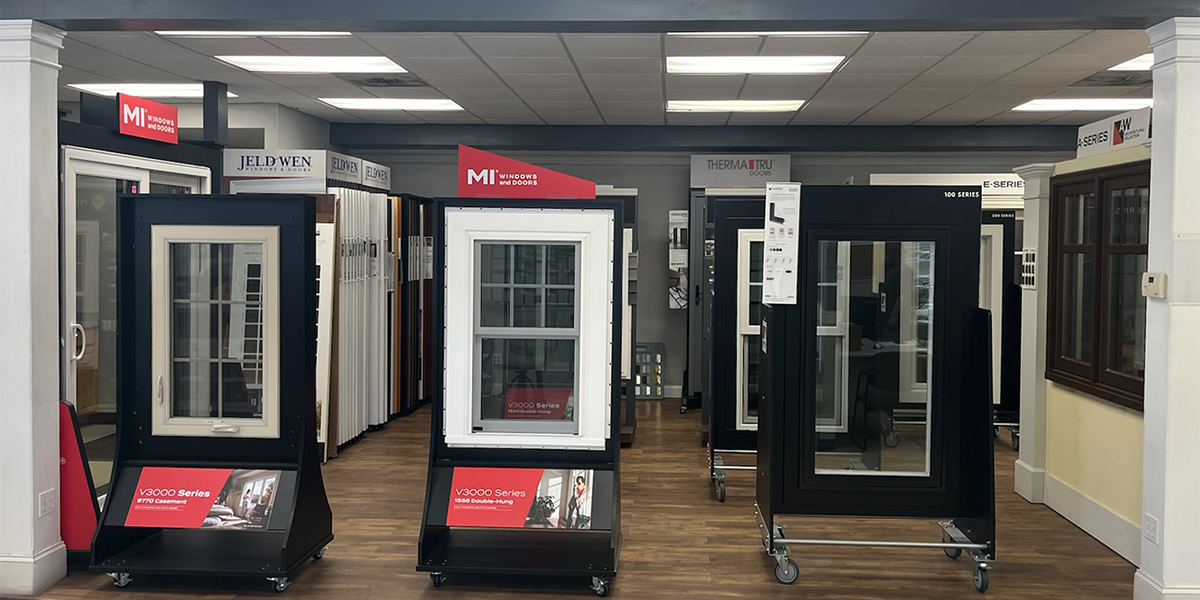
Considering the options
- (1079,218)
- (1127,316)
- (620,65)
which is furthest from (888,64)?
(1127,316)

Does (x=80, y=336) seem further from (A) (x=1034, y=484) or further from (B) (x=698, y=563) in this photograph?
(A) (x=1034, y=484)

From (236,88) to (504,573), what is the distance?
4929mm

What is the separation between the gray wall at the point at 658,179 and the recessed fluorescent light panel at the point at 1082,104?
72.9 inches

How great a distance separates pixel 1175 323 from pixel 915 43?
2400 mm

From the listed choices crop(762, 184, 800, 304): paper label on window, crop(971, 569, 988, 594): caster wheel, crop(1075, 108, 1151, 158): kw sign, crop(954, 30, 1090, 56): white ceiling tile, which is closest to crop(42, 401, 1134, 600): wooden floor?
crop(971, 569, 988, 594): caster wheel

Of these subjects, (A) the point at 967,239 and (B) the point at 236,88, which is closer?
(A) the point at 967,239

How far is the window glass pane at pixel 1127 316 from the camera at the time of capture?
471 cm

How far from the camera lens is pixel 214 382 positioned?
4215 mm

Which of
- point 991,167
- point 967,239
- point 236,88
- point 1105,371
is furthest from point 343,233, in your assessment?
point 991,167

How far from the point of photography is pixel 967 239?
4270 millimetres

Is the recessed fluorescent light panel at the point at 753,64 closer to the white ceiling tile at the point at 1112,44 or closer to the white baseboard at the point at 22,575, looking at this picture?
the white ceiling tile at the point at 1112,44

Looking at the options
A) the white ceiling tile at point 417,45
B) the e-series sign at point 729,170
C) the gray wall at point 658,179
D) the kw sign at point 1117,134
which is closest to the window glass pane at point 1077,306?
the kw sign at point 1117,134

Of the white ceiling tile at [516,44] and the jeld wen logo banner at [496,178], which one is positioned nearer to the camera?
the jeld wen logo banner at [496,178]

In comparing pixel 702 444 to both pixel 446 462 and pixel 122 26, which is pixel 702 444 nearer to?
pixel 446 462
